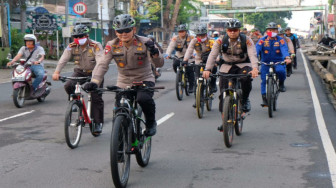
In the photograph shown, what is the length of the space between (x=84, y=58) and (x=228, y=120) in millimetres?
2649

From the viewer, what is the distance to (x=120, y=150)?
19.2 feet

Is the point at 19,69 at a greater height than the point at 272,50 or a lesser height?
lesser

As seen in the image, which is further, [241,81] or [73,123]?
[241,81]

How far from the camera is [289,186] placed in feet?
19.9

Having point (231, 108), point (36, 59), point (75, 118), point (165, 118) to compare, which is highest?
point (36, 59)

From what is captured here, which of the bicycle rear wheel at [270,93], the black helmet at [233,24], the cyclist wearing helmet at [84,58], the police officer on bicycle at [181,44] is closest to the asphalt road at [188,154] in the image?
the bicycle rear wheel at [270,93]

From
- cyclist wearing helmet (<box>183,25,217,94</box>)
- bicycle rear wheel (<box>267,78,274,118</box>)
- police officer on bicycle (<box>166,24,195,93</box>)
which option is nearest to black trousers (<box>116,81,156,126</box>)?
bicycle rear wheel (<box>267,78,274,118</box>)

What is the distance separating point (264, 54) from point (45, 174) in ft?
23.8

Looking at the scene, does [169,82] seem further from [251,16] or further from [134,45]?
[251,16]

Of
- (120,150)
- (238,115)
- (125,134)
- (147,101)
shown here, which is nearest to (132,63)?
(147,101)

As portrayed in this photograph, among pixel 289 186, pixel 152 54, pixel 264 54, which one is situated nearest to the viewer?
pixel 289 186

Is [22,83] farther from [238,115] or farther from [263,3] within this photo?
[263,3]

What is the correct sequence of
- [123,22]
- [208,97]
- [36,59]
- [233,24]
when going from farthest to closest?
[36,59]
[208,97]
[233,24]
[123,22]

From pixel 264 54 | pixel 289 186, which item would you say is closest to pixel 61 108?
pixel 264 54
